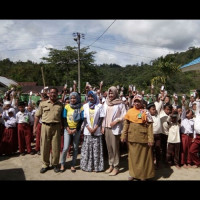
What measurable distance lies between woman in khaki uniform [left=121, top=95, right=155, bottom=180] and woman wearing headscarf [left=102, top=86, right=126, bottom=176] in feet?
1.09

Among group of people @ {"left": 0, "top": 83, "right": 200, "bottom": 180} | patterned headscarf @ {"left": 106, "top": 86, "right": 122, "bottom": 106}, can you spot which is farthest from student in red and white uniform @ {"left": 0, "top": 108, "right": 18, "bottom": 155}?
patterned headscarf @ {"left": 106, "top": 86, "right": 122, "bottom": 106}

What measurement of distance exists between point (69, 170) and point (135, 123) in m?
1.90

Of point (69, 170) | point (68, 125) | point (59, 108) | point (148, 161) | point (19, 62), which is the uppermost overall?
point (19, 62)

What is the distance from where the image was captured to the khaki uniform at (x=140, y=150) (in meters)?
3.74

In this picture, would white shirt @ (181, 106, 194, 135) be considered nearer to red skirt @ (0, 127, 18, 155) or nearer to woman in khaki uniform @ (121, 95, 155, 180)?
woman in khaki uniform @ (121, 95, 155, 180)

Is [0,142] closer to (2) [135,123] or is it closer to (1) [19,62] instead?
(2) [135,123]

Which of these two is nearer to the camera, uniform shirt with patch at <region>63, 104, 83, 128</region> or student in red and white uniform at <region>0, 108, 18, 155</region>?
uniform shirt with patch at <region>63, 104, 83, 128</region>

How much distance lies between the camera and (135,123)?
378cm

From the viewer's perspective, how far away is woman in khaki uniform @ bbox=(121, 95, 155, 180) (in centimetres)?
374

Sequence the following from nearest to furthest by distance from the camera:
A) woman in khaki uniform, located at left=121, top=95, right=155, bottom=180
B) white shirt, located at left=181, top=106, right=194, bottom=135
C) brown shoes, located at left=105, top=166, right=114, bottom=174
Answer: woman in khaki uniform, located at left=121, top=95, right=155, bottom=180, brown shoes, located at left=105, top=166, right=114, bottom=174, white shirt, located at left=181, top=106, right=194, bottom=135

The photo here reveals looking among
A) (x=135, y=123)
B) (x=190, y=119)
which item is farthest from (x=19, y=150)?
(x=190, y=119)

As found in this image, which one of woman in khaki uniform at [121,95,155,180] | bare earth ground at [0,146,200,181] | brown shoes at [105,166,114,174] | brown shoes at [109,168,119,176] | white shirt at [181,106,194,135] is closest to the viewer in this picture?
woman in khaki uniform at [121,95,155,180]

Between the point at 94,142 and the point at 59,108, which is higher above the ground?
the point at 59,108

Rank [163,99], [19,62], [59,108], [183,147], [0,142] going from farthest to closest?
[19,62] < [0,142] < [163,99] < [183,147] < [59,108]
